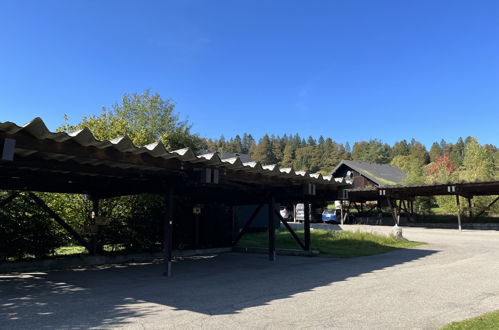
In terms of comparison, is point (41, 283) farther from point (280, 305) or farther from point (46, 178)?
point (280, 305)

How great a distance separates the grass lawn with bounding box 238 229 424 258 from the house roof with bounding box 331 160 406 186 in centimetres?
2397

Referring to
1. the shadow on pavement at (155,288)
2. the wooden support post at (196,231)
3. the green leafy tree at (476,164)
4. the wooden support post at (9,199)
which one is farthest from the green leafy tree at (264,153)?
the wooden support post at (9,199)

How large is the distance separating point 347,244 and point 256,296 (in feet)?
32.8

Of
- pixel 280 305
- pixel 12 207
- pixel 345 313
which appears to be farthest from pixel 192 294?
pixel 12 207

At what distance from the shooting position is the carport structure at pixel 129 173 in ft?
17.8

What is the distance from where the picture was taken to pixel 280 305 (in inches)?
215

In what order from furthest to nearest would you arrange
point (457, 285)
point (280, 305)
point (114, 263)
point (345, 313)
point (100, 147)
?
point (114, 263) → point (457, 285) → point (100, 147) → point (280, 305) → point (345, 313)

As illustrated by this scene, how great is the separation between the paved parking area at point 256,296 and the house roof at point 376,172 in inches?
1220

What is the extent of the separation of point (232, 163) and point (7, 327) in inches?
183

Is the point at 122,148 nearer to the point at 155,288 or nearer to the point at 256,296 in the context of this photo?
the point at 155,288

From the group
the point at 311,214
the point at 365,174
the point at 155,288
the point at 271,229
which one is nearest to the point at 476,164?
the point at 365,174

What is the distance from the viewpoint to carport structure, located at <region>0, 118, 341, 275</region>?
5414 mm

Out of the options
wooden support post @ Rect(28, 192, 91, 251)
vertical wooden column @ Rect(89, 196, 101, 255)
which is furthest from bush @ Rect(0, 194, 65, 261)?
vertical wooden column @ Rect(89, 196, 101, 255)

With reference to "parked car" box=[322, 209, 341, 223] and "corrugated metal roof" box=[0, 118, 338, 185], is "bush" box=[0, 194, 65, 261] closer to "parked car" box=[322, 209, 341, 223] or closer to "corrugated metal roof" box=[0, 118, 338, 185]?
"corrugated metal roof" box=[0, 118, 338, 185]
